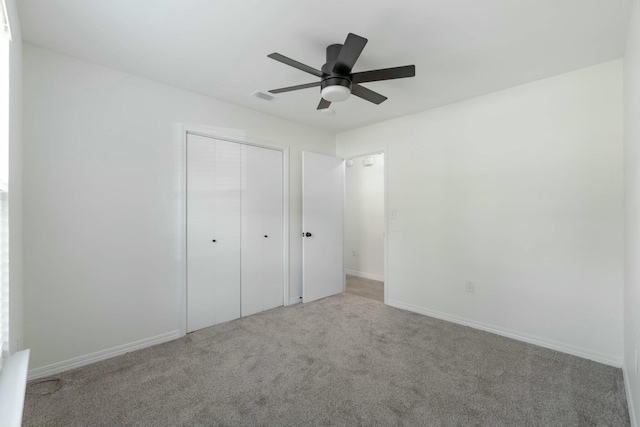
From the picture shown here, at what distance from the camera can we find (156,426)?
168 centimetres

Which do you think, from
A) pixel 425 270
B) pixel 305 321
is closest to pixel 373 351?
pixel 305 321

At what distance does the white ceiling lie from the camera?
1733 millimetres

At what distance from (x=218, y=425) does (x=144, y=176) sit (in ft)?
6.81

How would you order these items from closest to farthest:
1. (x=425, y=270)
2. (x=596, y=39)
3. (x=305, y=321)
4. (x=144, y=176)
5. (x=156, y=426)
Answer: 1. (x=156, y=426)
2. (x=596, y=39)
3. (x=144, y=176)
4. (x=305, y=321)
5. (x=425, y=270)

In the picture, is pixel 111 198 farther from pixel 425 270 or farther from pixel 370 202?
pixel 370 202

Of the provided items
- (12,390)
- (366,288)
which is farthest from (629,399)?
(12,390)

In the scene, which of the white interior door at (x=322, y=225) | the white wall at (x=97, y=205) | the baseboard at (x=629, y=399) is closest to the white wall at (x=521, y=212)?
the baseboard at (x=629, y=399)

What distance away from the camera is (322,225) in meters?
4.10

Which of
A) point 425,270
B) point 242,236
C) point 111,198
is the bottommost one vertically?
point 425,270

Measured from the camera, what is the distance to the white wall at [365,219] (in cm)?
517

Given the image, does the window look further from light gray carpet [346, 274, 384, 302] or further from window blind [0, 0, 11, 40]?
light gray carpet [346, 274, 384, 302]

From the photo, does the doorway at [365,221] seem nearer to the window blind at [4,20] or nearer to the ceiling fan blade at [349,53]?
the ceiling fan blade at [349,53]

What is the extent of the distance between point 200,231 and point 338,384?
196 centimetres

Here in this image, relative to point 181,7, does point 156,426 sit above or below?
below
